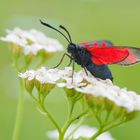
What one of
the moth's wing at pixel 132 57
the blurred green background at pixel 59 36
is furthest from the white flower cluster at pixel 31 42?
the blurred green background at pixel 59 36

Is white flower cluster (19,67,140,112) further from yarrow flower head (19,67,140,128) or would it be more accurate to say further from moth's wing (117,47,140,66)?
moth's wing (117,47,140,66)

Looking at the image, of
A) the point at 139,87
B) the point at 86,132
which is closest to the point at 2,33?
the point at 139,87

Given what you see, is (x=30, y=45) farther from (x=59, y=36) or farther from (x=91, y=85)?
(x=59, y=36)

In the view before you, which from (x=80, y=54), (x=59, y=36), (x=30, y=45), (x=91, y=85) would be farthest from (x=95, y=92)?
(x=59, y=36)

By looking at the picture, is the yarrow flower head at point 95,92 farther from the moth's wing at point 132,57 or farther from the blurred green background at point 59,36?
the blurred green background at point 59,36

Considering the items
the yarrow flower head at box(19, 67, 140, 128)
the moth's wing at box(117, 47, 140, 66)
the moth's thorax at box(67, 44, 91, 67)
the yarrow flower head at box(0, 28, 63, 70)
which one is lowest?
the yarrow flower head at box(19, 67, 140, 128)

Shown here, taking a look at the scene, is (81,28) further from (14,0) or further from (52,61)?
(52,61)

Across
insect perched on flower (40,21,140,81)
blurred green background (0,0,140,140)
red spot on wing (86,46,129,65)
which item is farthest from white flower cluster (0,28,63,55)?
blurred green background (0,0,140,140)
